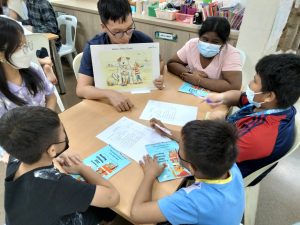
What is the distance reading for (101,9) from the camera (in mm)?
1479

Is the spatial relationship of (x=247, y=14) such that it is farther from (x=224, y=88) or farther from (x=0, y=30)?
(x=0, y=30)

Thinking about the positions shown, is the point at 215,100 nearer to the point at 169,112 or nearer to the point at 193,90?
the point at 193,90

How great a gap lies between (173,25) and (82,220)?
2341 mm

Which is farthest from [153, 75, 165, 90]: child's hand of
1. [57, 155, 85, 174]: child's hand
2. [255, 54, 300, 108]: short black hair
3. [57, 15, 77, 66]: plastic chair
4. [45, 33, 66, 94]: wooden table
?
[57, 15, 77, 66]: plastic chair

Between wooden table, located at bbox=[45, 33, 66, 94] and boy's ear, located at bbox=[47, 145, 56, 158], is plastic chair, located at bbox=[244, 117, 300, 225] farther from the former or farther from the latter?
wooden table, located at bbox=[45, 33, 66, 94]

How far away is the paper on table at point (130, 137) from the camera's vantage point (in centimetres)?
113

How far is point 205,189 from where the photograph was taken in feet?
2.75

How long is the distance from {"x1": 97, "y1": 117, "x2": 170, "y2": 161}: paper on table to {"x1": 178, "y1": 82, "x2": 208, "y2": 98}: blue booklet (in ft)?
1.63

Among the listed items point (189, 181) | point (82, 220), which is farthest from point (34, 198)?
point (189, 181)

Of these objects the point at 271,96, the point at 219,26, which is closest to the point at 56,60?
the point at 219,26

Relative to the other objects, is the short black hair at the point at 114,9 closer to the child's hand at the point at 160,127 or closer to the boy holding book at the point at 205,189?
the child's hand at the point at 160,127

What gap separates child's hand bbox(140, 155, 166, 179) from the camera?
3.23ft

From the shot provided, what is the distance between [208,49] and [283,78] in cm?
65

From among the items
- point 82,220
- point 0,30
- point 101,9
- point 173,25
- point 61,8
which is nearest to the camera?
point 82,220
